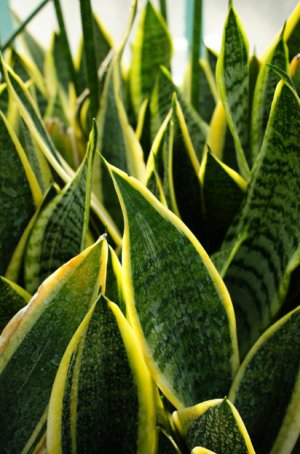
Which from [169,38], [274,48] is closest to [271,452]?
[274,48]

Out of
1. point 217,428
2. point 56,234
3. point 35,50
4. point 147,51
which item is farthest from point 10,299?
point 35,50

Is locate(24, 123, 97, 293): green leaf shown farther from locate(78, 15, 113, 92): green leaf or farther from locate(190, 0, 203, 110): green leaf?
locate(78, 15, 113, 92): green leaf

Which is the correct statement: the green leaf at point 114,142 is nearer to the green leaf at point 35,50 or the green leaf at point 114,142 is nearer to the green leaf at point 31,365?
the green leaf at point 31,365

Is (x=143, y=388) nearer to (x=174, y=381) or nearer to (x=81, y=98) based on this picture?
(x=174, y=381)

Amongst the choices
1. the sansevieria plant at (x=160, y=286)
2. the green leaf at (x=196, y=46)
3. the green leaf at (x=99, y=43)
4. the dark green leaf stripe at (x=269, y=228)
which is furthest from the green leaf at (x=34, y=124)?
the green leaf at (x=99, y=43)

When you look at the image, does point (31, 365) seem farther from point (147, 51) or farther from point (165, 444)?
point (147, 51)

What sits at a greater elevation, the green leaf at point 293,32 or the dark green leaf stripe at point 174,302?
the green leaf at point 293,32
